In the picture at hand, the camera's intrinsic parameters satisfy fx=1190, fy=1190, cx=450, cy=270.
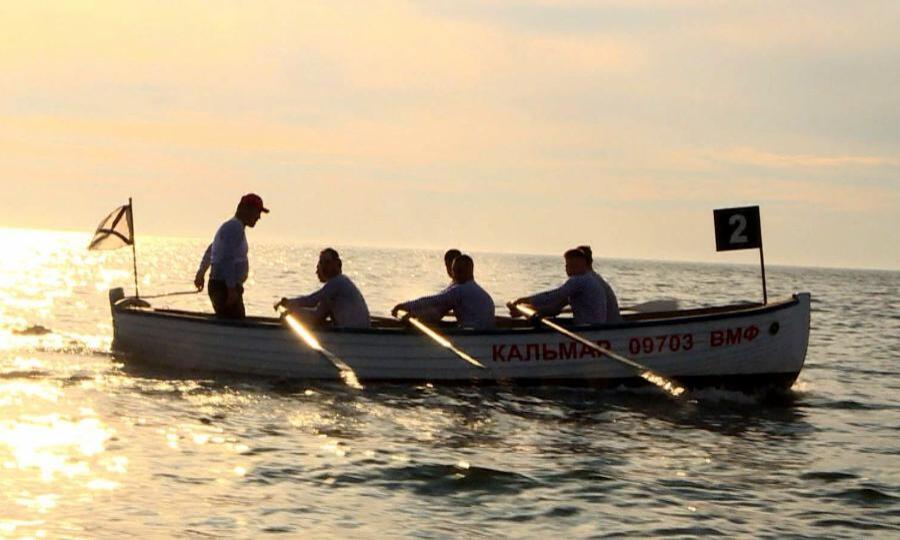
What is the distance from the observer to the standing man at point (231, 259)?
18.3 meters

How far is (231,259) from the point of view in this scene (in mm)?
18500

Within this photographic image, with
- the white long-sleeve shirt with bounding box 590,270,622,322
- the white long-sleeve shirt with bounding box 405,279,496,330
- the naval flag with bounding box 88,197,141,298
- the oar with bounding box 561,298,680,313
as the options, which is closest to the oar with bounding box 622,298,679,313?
the oar with bounding box 561,298,680,313

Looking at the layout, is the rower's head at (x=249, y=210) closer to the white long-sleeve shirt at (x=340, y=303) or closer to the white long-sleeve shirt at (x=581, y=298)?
the white long-sleeve shirt at (x=340, y=303)

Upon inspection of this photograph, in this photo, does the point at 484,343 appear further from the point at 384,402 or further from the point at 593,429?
the point at 593,429

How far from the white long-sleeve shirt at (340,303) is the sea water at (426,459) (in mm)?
1024

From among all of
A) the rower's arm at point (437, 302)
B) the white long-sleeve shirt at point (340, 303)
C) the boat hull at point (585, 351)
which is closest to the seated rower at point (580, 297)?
the boat hull at point (585, 351)

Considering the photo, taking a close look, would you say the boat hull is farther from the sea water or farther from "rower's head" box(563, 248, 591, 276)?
"rower's head" box(563, 248, 591, 276)

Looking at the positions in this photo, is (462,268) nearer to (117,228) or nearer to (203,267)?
(203,267)

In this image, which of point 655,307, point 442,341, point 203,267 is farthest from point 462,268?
point 655,307

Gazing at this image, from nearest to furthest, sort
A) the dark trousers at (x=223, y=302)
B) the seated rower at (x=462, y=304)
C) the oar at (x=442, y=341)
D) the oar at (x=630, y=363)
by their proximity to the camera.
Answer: the oar at (x=630, y=363) → the oar at (x=442, y=341) → the seated rower at (x=462, y=304) → the dark trousers at (x=223, y=302)

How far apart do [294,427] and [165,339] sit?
6574mm

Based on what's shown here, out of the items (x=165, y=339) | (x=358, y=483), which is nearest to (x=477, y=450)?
(x=358, y=483)

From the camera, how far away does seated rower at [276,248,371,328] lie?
59.5ft

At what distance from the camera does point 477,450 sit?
42.8 ft
